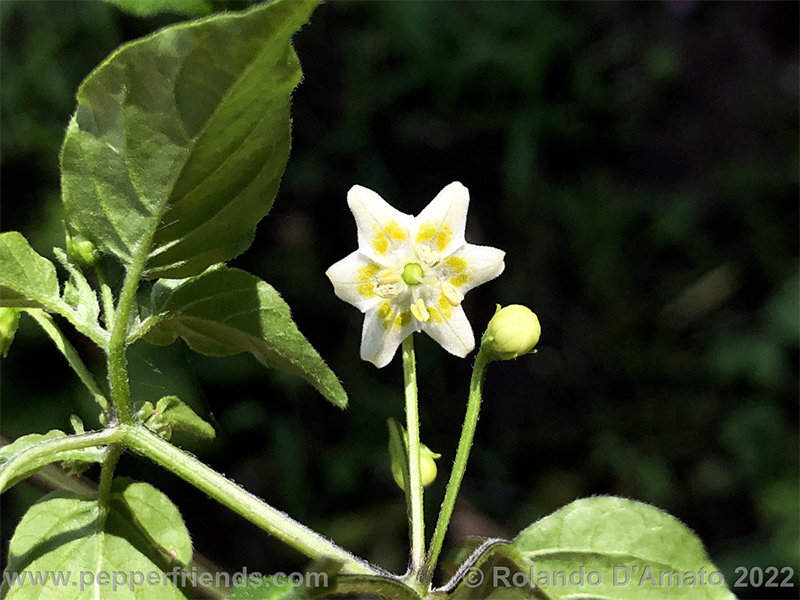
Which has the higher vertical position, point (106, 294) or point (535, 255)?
point (535, 255)

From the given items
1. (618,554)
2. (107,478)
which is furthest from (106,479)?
(618,554)

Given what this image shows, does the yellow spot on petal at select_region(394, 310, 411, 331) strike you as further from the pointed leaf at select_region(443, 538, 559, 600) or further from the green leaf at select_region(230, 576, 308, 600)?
the green leaf at select_region(230, 576, 308, 600)

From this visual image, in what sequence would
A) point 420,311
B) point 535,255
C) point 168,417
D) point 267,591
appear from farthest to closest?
point 535,255, point 420,311, point 168,417, point 267,591

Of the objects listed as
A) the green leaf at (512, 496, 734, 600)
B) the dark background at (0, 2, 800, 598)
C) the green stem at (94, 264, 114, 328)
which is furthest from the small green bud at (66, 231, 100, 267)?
the dark background at (0, 2, 800, 598)

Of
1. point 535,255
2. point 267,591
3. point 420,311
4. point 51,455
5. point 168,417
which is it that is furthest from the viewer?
point 535,255

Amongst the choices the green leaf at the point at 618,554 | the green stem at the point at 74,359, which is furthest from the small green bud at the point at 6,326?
the green leaf at the point at 618,554

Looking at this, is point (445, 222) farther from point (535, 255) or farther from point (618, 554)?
point (535, 255)

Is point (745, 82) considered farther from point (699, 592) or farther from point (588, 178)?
point (699, 592)
